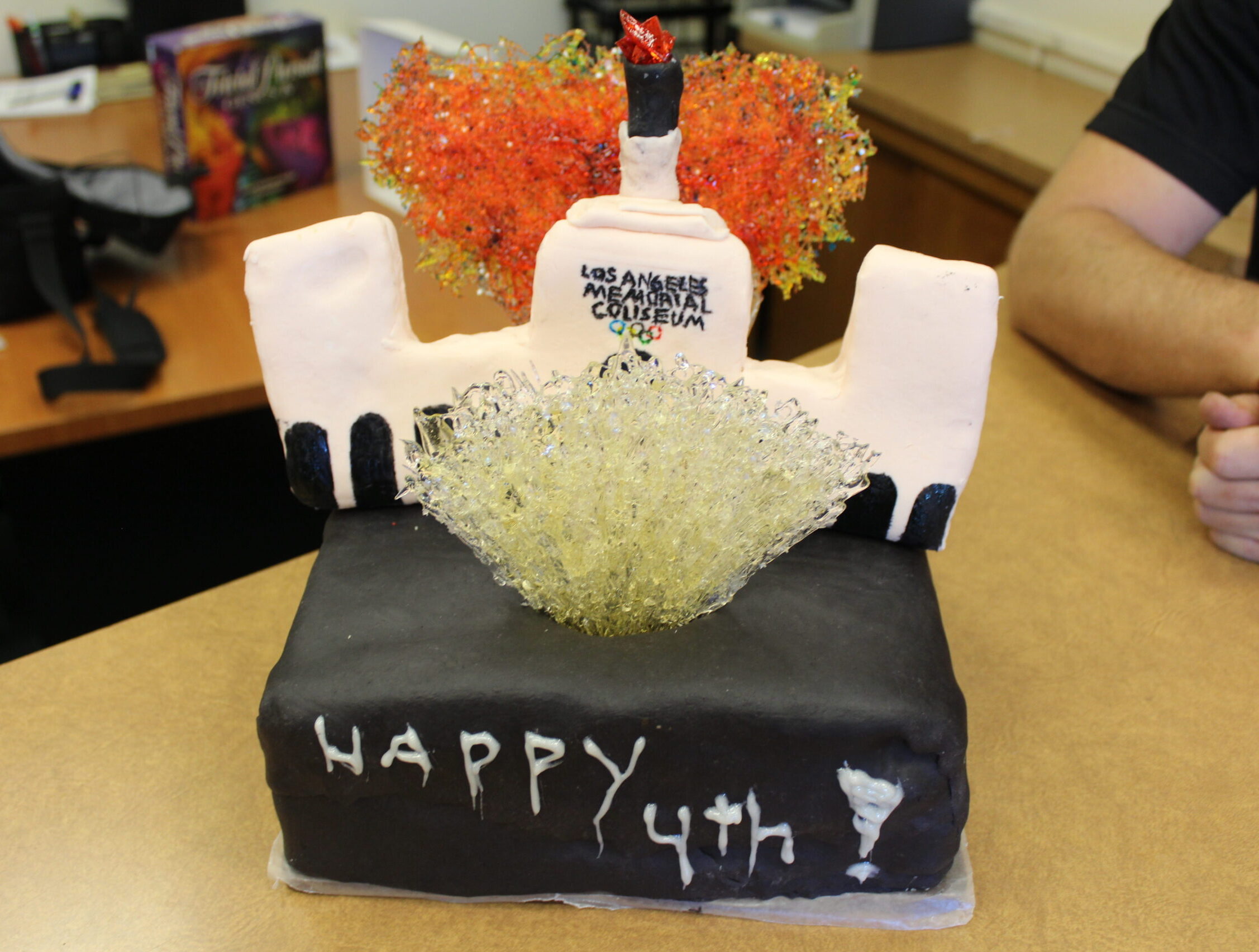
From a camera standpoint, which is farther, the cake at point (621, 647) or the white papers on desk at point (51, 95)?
the white papers on desk at point (51, 95)

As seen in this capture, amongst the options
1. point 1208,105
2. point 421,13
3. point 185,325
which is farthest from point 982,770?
point 421,13

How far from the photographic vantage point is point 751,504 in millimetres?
639

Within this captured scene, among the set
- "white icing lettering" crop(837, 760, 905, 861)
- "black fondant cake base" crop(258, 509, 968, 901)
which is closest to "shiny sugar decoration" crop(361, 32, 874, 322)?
"black fondant cake base" crop(258, 509, 968, 901)

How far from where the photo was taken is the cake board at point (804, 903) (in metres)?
0.67

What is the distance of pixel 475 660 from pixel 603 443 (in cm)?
15

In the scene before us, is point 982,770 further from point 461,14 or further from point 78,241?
point 461,14

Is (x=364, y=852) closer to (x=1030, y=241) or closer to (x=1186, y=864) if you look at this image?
(x=1186, y=864)

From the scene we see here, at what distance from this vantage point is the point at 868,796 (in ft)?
2.07

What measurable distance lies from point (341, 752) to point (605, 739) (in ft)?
0.51

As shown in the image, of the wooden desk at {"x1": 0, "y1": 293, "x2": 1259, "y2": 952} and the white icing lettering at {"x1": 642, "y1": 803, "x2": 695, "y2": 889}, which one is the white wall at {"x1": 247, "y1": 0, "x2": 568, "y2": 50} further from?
the white icing lettering at {"x1": 642, "y1": 803, "x2": 695, "y2": 889}

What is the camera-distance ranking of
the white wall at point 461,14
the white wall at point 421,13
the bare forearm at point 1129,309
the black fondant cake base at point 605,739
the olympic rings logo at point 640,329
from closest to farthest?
the black fondant cake base at point 605,739
the olympic rings logo at point 640,329
the bare forearm at point 1129,309
the white wall at point 421,13
the white wall at point 461,14

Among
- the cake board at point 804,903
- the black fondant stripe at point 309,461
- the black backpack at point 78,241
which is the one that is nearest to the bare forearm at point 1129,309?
the cake board at point 804,903

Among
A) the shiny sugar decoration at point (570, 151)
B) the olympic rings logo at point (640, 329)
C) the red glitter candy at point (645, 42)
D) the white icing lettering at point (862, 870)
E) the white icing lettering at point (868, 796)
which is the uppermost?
the red glitter candy at point (645, 42)

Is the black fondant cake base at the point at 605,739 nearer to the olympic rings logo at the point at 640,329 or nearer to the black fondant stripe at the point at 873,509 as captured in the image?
the black fondant stripe at the point at 873,509
